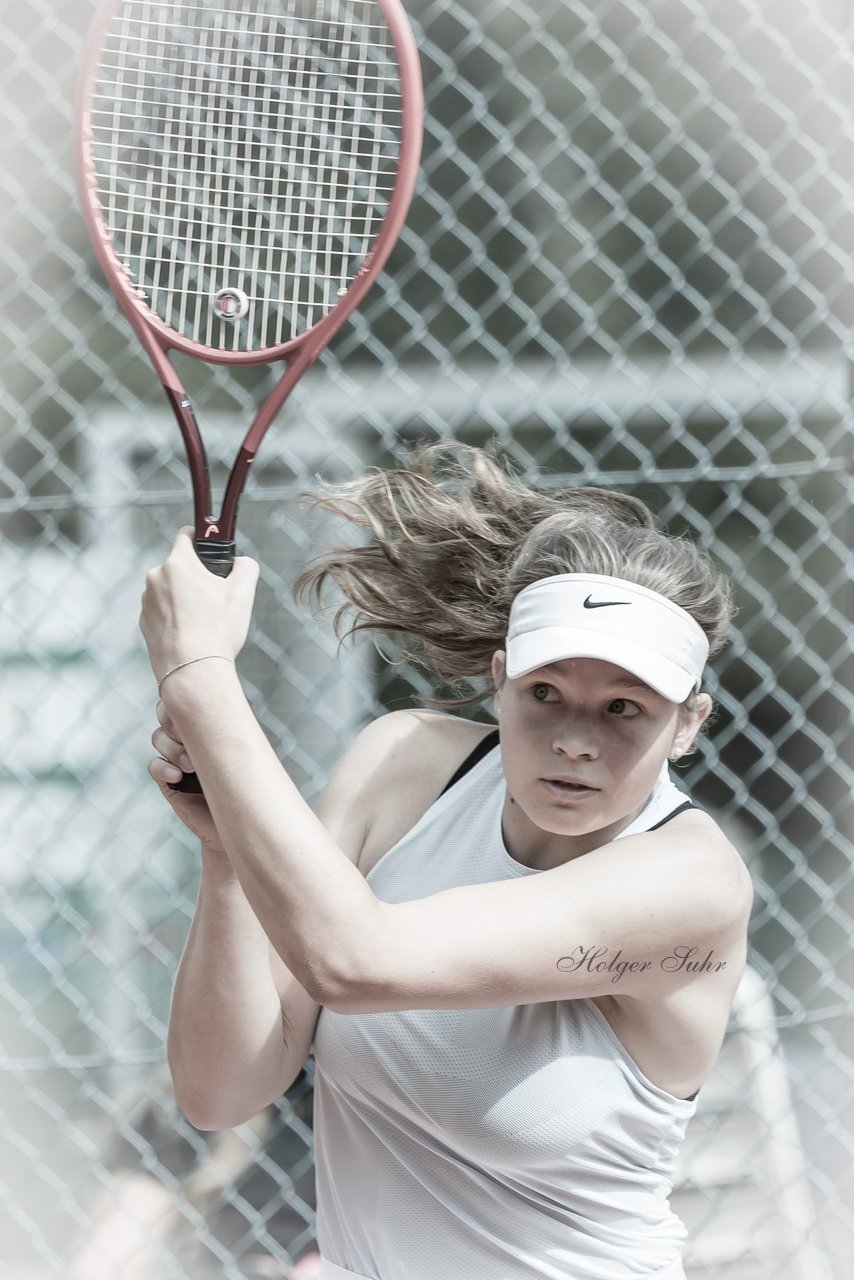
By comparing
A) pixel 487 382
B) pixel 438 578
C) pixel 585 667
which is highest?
pixel 585 667

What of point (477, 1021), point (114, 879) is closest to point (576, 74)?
point (114, 879)

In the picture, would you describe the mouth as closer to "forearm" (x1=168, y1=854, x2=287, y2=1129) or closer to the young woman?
the young woman

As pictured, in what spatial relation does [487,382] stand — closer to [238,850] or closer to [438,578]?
[438,578]

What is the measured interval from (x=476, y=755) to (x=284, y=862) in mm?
441

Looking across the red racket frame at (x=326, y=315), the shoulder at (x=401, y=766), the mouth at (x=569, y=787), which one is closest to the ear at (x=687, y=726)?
the mouth at (x=569, y=787)

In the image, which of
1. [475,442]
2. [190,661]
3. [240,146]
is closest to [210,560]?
[190,661]

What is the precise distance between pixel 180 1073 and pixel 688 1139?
1.72 metres

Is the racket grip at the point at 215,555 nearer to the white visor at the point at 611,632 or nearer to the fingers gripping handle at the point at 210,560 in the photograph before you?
the fingers gripping handle at the point at 210,560

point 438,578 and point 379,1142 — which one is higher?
point 438,578

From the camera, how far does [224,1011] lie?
1283mm

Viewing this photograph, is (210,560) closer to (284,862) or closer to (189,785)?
(189,785)

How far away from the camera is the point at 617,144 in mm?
2779

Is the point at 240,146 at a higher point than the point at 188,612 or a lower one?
lower

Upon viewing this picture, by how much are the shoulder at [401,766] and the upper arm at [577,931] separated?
226 mm
